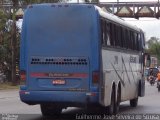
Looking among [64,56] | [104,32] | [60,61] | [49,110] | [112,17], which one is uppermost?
[112,17]

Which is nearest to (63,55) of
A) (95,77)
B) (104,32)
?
(95,77)

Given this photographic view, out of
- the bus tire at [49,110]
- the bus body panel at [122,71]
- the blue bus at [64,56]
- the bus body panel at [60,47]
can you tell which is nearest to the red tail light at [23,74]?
the blue bus at [64,56]

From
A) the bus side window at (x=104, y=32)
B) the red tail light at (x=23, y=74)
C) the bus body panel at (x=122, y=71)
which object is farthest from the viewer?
the bus body panel at (x=122, y=71)

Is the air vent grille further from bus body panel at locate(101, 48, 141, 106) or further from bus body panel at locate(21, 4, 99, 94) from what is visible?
bus body panel at locate(101, 48, 141, 106)

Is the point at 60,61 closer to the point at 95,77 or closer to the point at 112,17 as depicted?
the point at 95,77

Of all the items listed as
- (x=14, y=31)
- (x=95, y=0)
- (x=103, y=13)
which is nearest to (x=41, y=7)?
(x=103, y=13)

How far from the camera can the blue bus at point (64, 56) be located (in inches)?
674

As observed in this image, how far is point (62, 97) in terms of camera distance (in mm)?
16984

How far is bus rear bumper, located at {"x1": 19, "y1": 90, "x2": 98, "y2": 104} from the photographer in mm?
16969

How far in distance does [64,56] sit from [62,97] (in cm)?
121

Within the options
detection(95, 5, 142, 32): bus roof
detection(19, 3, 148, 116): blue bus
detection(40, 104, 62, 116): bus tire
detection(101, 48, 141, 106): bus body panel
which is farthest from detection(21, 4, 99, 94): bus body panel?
detection(40, 104, 62, 116): bus tire

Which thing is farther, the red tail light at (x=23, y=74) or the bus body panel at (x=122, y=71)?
the bus body panel at (x=122, y=71)

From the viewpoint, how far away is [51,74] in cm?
1734

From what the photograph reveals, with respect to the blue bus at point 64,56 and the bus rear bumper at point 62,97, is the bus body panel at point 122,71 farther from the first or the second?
the bus rear bumper at point 62,97
